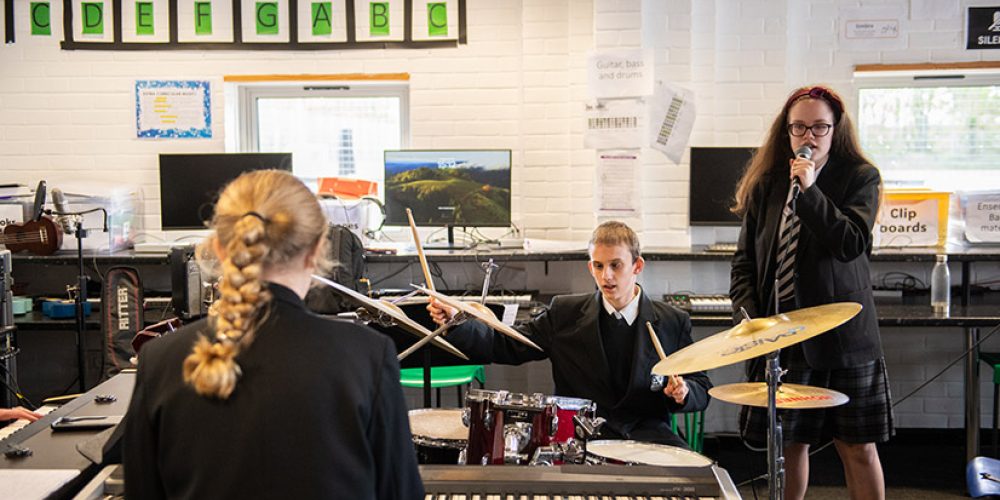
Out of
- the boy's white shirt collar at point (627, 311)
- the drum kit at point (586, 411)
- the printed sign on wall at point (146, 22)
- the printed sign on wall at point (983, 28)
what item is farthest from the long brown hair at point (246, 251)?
the printed sign on wall at point (983, 28)

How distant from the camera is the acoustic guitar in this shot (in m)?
4.61

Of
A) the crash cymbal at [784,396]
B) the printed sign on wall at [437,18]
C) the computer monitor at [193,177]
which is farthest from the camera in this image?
the printed sign on wall at [437,18]

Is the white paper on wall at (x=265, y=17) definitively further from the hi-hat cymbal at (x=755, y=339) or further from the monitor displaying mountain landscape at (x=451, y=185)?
the hi-hat cymbal at (x=755, y=339)

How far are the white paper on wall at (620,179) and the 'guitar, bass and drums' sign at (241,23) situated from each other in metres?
1.08

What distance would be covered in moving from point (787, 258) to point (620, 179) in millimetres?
1993

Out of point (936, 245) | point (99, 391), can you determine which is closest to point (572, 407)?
point (99, 391)

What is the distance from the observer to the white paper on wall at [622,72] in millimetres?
4641

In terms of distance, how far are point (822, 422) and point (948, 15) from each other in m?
3.01

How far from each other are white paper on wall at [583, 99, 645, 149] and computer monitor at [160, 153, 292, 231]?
1545mm

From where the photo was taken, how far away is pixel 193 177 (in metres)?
4.86

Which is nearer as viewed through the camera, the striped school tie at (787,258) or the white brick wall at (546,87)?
the striped school tie at (787,258)

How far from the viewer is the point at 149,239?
5.20 metres

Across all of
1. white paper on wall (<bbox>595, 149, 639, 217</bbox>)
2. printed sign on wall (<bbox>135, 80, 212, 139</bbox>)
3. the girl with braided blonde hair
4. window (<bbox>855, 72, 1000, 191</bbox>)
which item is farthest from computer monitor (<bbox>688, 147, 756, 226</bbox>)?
the girl with braided blonde hair

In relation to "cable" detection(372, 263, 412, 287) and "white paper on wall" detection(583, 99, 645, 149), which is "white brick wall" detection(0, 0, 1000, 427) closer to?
"white paper on wall" detection(583, 99, 645, 149)
